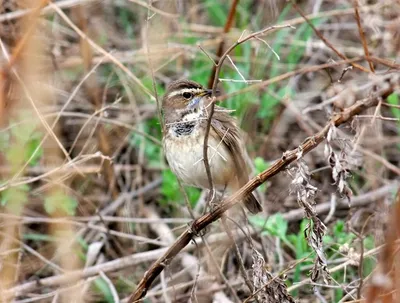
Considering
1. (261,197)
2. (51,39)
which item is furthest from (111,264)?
(51,39)

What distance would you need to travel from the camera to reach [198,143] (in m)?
4.66

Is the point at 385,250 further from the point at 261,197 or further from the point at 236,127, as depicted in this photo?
the point at 261,197

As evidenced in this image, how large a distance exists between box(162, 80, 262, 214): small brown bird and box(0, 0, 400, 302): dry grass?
25cm

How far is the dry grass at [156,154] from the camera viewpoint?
193 inches

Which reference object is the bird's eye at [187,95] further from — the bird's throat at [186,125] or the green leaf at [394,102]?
the green leaf at [394,102]

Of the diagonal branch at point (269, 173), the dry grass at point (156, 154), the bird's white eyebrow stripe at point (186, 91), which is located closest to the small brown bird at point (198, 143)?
the bird's white eyebrow stripe at point (186, 91)

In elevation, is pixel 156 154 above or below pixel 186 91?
below

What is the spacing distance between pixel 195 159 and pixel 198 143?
0.10 m

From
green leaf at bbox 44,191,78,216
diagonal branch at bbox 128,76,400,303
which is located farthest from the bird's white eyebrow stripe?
diagonal branch at bbox 128,76,400,303

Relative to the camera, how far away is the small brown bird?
469 centimetres

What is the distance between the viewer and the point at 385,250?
219 centimetres

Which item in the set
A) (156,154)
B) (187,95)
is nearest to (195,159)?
(187,95)

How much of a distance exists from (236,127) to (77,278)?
54.6 inches

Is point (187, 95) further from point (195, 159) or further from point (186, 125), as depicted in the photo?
point (195, 159)
